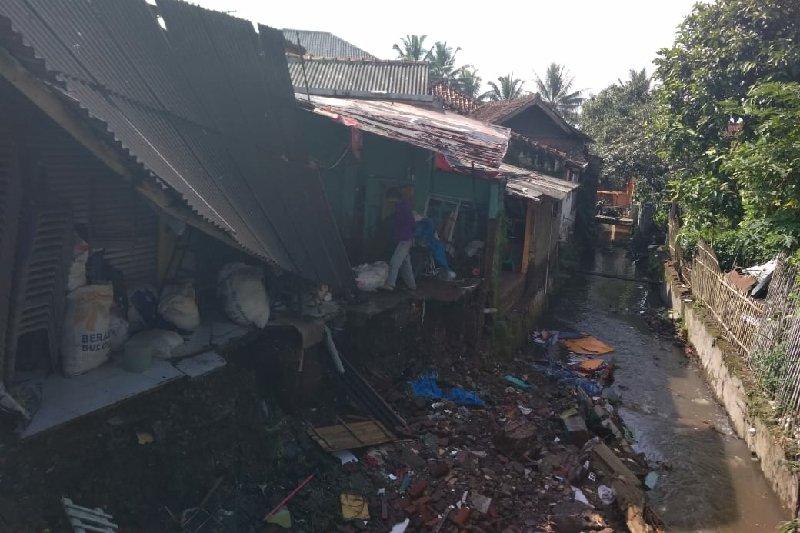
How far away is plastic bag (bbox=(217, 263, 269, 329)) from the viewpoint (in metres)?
6.07

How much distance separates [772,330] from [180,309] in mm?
7486

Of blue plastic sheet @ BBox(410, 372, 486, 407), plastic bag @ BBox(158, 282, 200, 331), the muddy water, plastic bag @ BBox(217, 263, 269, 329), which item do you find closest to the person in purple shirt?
blue plastic sheet @ BBox(410, 372, 486, 407)

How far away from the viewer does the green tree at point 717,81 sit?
40.0 ft

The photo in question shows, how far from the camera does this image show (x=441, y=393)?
7.73 m

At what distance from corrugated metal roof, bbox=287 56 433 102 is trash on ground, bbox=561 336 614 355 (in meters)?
7.53

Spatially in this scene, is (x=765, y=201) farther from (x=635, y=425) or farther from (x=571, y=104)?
(x=571, y=104)

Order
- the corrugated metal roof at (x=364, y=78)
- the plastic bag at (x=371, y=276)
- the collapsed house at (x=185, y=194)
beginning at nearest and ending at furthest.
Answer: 1. the collapsed house at (x=185, y=194)
2. the plastic bag at (x=371, y=276)
3. the corrugated metal roof at (x=364, y=78)

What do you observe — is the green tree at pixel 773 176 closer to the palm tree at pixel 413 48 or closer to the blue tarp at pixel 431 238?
the blue tarp at pixel 431 238

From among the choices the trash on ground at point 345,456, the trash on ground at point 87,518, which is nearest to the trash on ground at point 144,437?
the trash on ground at point 87,518

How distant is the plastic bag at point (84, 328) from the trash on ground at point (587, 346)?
8.99 metres

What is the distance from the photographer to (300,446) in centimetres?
577

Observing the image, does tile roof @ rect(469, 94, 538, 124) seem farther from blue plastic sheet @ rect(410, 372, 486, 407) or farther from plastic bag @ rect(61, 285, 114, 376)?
plastic bag @ rect(61, 285, 114, 376)

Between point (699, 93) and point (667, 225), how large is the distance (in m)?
7.88

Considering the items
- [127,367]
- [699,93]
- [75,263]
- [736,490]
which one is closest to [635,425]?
[736,490]
